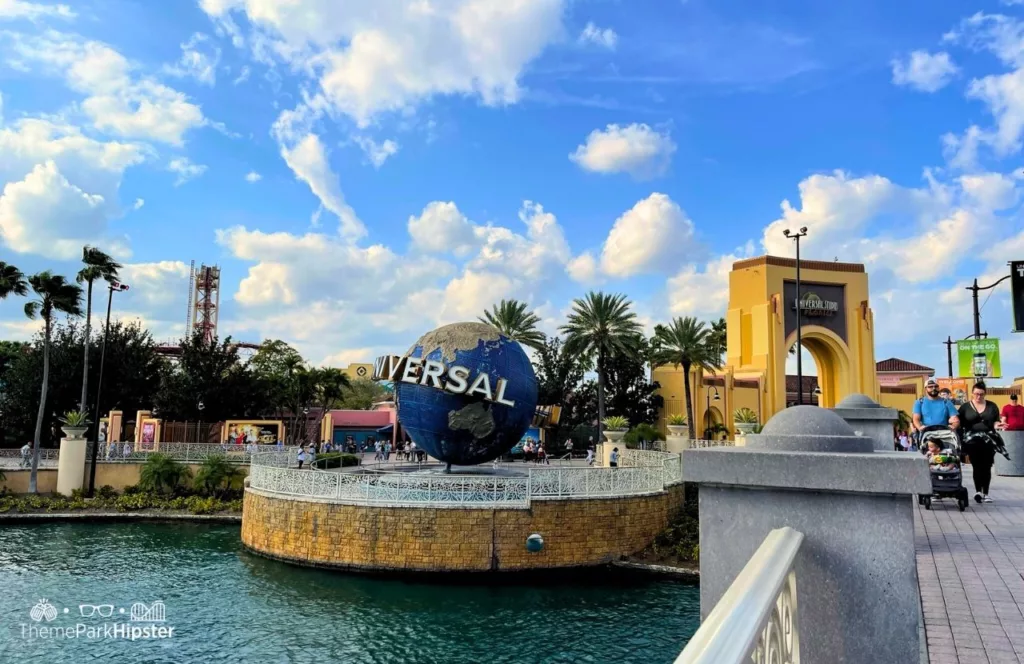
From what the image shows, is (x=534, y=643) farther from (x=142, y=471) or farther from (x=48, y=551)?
(x=142, y=471)

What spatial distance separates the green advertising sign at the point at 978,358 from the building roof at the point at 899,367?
24.9 meters

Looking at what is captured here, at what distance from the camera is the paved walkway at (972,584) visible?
12.8ft

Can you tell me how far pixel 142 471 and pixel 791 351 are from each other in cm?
3868

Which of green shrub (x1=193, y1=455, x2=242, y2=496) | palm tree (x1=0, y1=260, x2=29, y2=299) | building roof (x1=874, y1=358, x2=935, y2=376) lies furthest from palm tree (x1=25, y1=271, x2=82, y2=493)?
building roof (x1=874, y1=358, x2=935, y2=376)

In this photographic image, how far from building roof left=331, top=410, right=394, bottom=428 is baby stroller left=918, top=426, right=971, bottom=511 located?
1721 inches

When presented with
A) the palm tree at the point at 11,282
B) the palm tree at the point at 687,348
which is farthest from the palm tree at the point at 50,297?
the palm tree at the point at 687,348

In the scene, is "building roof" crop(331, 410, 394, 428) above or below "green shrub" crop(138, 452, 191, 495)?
above

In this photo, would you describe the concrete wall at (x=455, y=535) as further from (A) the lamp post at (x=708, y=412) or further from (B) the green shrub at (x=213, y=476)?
(A) the lamp post at (x=708, y=412)

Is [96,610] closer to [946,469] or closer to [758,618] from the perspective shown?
[946,469]

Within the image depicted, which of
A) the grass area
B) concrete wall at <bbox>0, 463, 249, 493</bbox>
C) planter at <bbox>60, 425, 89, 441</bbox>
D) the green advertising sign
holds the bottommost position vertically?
the grass area

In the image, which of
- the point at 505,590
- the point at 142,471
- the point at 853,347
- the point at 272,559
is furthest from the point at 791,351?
the point at 142,471

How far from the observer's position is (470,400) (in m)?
19.2

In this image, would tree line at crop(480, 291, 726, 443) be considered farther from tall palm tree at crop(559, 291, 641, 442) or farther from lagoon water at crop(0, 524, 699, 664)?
lagoon water at crop(0, 524, 699, 664)

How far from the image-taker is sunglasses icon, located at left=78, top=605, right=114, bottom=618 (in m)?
15.3
